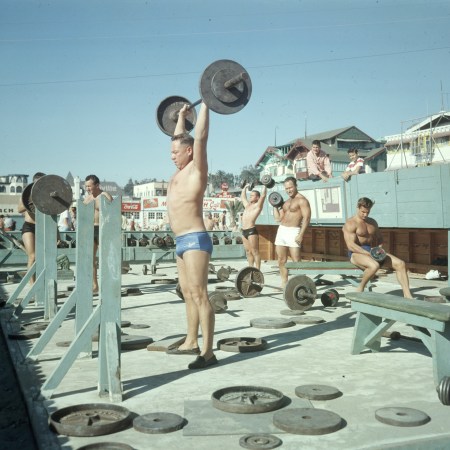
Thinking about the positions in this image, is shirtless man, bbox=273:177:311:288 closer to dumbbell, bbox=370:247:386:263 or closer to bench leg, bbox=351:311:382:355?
dumbbell, bbox=370:247:386:263

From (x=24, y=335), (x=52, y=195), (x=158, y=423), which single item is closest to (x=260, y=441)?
(x=158, y=423)

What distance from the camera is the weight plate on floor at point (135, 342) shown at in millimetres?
5070

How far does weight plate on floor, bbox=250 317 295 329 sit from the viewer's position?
6.02 meters

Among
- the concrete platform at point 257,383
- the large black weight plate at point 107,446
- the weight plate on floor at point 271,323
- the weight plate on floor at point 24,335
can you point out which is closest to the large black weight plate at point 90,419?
the concrete platform at point 257,383

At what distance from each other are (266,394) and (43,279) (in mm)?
3989

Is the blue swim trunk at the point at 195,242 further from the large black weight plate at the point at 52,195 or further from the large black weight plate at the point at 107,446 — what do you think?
the large black weight plate at the point at 52,195

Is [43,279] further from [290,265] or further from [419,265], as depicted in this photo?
[419,265]

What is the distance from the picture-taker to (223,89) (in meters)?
4.07

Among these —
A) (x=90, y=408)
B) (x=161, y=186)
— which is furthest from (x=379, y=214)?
(x=161, y=186)

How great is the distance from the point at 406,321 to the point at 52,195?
401 centimetres

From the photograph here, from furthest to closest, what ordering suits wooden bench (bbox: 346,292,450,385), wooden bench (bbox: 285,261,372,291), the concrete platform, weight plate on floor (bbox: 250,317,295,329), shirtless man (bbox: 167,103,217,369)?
1. wooden bench (bbox: 285,261,372,291)
2. weight plate on floor (bbox: 250,317,295,329)
3. shirtless man (bbox: 167,103,217,369)
4. wooden bench (bbox: 346,292,450,385)
5. the concrete platform

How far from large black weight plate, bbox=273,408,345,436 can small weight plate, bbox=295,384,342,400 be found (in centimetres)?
27

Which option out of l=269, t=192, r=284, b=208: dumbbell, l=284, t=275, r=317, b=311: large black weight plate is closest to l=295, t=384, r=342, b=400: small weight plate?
l=284, t=275, r=317, b=311: large black weight plate

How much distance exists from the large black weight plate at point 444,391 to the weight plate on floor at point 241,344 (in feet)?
6.10
